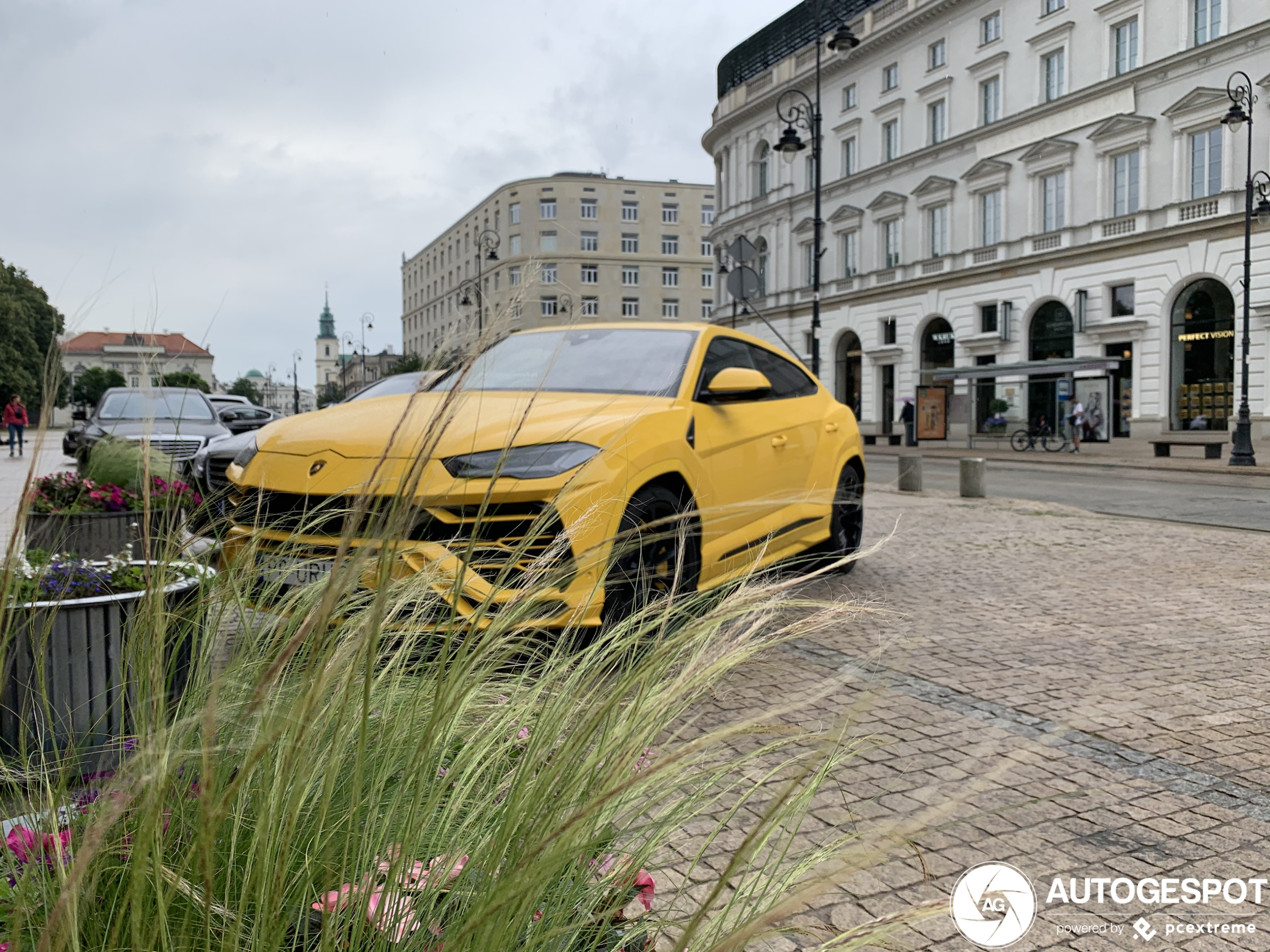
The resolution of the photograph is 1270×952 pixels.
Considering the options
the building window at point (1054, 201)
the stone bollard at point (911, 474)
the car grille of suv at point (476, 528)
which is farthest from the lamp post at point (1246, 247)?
the car grille of suv at point (476, 528)

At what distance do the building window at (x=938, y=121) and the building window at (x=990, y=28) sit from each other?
2.83m

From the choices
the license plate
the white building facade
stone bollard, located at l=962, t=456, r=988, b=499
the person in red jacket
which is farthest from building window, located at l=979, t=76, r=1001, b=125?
the license plate

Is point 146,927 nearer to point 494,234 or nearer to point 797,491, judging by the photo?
point 797,491

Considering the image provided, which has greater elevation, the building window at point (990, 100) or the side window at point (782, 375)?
the building window at point (990, 100)

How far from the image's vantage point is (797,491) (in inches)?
66.3

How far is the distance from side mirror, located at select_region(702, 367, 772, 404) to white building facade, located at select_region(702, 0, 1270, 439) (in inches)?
771

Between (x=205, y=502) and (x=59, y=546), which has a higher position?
(x=205, y=502)

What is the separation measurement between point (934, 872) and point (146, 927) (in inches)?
79.0

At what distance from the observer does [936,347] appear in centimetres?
4206

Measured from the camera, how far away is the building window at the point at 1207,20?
30312mm

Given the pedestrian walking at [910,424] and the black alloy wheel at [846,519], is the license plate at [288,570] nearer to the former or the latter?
the black alloy wheel at [846,519]

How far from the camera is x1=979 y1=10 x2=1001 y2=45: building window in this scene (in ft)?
126

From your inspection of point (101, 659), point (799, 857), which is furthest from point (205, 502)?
point (799, 857)

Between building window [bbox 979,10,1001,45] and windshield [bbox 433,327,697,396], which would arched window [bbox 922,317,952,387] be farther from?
windshield [bbox 433,327,697,396]
